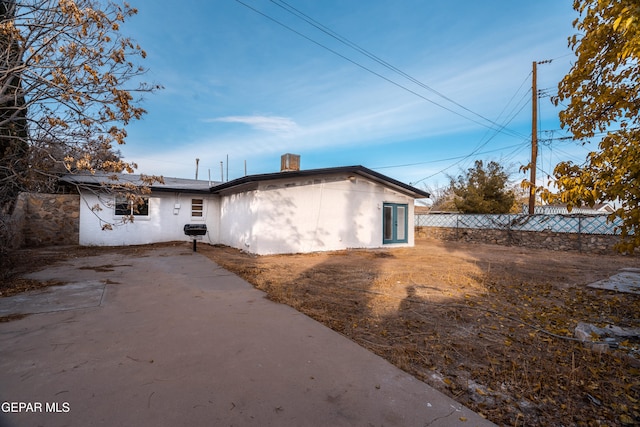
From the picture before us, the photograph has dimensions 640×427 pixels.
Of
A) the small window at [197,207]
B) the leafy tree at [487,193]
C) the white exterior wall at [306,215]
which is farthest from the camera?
the leafy tree at [487,193]

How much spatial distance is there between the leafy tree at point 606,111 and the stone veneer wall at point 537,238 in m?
9.51

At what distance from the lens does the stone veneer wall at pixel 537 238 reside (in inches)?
499

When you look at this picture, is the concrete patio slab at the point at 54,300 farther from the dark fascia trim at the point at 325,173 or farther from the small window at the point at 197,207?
the small window at the point at 197,207

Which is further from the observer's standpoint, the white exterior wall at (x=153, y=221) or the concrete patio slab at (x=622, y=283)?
the white exterior wall at (x=153, y=221)

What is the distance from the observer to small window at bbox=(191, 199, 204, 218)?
45.1 feet

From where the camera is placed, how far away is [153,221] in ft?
42.3

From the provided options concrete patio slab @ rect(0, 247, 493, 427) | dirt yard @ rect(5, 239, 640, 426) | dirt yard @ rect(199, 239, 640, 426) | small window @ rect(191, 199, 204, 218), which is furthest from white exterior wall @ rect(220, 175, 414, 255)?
concrete patio slab @ rect(0, 247, 493, 427)

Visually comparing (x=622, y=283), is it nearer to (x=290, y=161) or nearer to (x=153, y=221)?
(x=290, y=161)

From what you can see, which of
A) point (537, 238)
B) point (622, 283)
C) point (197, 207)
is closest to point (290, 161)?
point (197, 207)

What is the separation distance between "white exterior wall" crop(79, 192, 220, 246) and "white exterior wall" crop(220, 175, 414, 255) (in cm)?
81

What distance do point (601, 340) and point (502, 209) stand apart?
17.9 m

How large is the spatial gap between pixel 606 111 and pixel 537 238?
13617 millimetres

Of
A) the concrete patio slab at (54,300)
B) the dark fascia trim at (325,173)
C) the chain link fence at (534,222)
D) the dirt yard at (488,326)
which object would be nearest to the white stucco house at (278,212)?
the dark fascia trim at (325,173)

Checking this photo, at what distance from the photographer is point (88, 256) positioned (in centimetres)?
933
